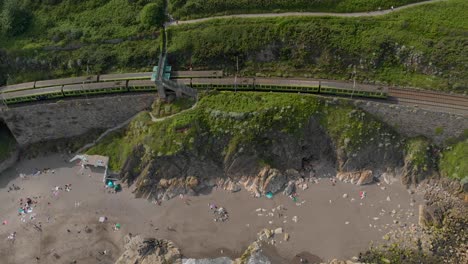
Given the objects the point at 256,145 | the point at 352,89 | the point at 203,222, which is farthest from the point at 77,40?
the point at 352,89

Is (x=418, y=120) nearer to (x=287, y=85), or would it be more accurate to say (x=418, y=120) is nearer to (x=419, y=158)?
(x=419, y=158)

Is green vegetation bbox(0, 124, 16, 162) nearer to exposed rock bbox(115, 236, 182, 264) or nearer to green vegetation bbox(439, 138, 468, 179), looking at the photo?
exposed rock bbox(115, 236, 182, 264)

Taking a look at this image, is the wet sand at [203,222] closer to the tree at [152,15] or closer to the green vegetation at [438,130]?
the green vegetation at [438,130]

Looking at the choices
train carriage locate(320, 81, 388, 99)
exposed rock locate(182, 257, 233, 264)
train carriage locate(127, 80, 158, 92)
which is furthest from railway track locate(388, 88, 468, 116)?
train carriage locate(127, 80, 158, 92)

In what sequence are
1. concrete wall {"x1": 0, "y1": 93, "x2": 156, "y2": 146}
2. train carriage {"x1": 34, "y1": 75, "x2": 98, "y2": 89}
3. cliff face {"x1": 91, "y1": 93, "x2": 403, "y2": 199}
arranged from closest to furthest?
cliff face {"x1": 91, "y1": 93, "x2": 403, "y2": 199} → concrete wall {"x1": 0, "y1": 93, "x2": 156, "y2": 146} → train carriage {"x1": 34, "y1": 75, "x2": 98, "y2": 89}

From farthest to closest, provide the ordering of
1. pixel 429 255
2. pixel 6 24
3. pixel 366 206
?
pixel 6 24
pixel 366 206
pixel 429 255

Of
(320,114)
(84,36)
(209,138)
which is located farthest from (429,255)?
(84,36)

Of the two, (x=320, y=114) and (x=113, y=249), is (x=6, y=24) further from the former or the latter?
(x=320, y=114)
